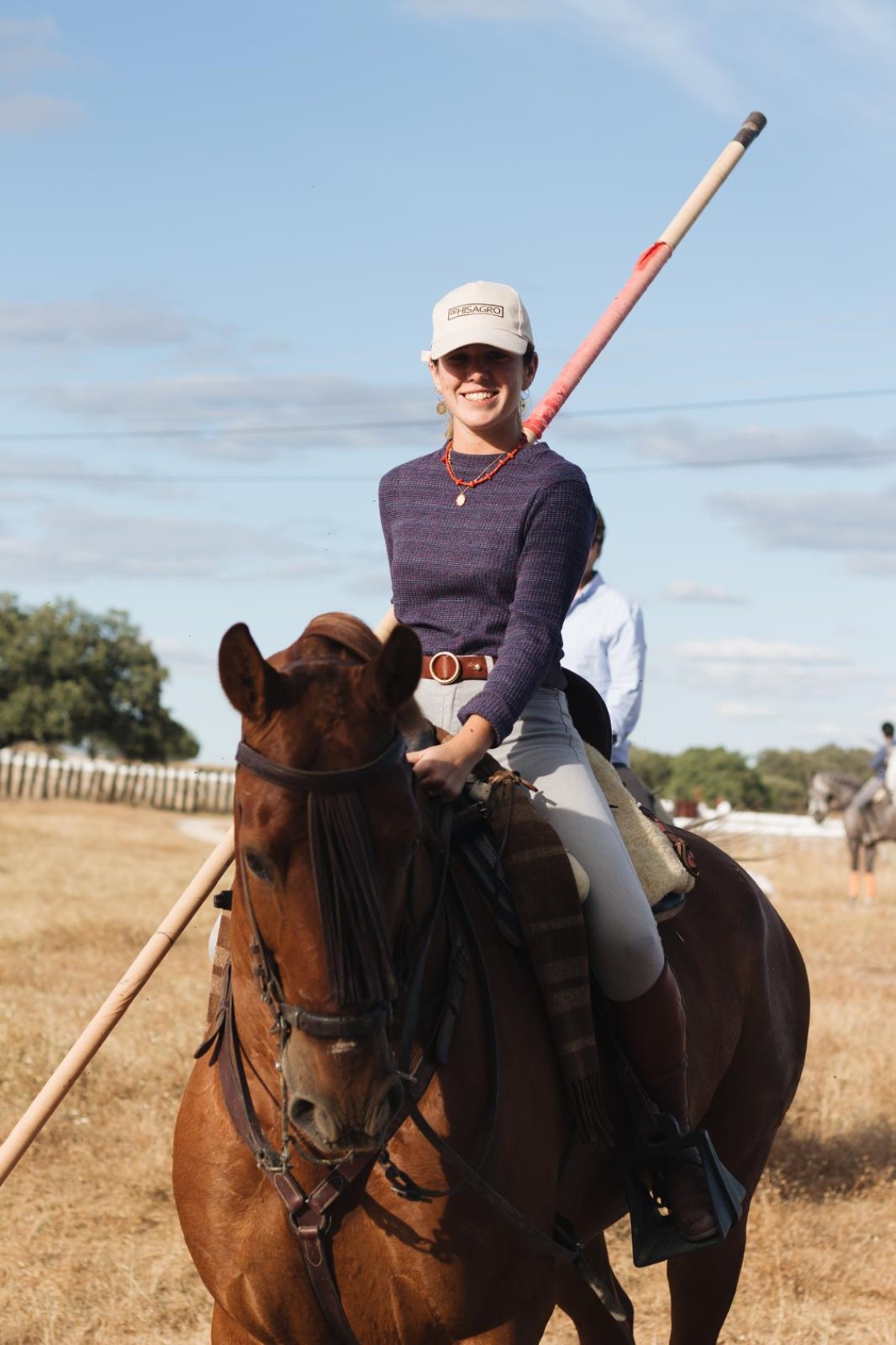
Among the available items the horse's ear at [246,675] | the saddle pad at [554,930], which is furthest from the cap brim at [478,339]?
the horse's ear at [246,675]

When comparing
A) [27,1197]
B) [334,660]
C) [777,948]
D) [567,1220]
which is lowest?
[27,1197]

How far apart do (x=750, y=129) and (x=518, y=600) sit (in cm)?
224

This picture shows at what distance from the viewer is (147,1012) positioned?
10656mm

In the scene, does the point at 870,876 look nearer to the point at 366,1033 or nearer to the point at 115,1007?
the point at 115,1007

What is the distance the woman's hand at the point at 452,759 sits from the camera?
3396mm

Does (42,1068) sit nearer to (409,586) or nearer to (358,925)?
(409,586)

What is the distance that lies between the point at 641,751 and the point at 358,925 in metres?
63.6

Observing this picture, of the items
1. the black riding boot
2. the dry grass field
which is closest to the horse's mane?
the black riding boot

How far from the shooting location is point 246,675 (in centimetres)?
294

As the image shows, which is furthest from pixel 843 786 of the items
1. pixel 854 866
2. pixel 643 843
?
pixel 643 843

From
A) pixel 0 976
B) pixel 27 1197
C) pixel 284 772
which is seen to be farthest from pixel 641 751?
pixel 284 772

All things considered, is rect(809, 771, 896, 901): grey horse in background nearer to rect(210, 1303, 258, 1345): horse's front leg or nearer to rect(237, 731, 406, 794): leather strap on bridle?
rect(210, 1303, 258, 1345): horse's front leg

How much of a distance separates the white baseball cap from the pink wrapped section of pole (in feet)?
2.48

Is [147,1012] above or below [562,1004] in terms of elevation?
below
